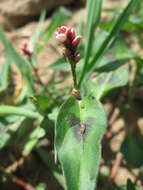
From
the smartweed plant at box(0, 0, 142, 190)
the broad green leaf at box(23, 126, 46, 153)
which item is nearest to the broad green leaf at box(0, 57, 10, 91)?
the smartweed plant at box(0, 0, 142, 190)

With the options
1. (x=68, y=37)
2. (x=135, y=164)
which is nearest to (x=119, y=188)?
(x=135, y=164)

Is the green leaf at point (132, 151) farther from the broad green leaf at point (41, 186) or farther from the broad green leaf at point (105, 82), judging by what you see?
the broad green leaf at point (41, 186)

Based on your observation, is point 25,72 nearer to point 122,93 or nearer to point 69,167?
point 122,93

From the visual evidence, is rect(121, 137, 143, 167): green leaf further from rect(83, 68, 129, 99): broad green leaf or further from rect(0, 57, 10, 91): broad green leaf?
rect(0, 57, 10, 91): broad green leaf

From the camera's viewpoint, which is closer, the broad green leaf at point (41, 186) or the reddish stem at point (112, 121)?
the broad green leaf at point (41, 186)

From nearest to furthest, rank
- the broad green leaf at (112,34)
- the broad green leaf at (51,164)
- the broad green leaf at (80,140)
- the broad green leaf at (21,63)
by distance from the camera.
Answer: the broad green leaf at (80,140) < the broad green leaf at (112,34) < the broad green leaf at (51,164) < the broad green leaf at (21,63)

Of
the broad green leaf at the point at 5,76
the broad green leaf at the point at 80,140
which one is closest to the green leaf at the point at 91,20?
the broad green leaf at the point at 80,140
